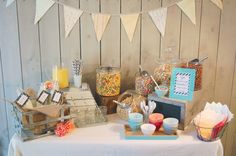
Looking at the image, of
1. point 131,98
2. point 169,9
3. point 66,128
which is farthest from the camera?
point 169,9

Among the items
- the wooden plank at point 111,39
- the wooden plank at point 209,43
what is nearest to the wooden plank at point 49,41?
the wooden plank at point 111,39

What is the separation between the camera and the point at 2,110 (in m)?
1.85

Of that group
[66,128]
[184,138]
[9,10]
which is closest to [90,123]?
[66,128]

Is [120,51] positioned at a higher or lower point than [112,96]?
higher

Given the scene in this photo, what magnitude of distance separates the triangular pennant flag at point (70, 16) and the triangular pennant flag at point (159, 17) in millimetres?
444

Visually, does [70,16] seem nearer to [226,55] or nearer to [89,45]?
[89,45]

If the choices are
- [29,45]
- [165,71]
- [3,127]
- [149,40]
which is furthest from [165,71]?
[3,127]

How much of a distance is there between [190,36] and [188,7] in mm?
187

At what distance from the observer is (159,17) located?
176 cm

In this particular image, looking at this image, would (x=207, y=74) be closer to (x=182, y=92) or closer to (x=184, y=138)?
(x=182, y=92)

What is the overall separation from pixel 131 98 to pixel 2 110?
0.86 m

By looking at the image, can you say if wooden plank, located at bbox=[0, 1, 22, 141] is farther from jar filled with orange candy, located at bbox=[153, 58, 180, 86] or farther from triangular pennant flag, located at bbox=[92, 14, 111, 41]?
jar filled with orange candy, located at bbox=[153, 58, 180, 86]

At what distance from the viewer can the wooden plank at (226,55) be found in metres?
1.83

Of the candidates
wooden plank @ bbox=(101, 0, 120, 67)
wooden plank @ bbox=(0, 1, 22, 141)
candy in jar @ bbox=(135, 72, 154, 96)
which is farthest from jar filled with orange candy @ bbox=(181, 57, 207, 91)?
wooden plank @ bbox=(0, 1, 22, 141)
